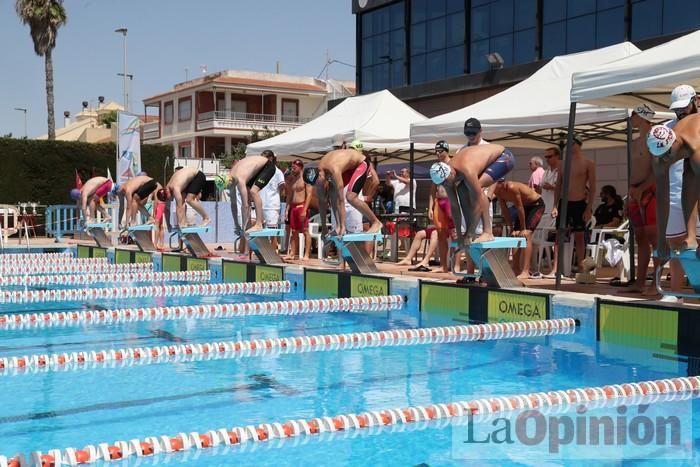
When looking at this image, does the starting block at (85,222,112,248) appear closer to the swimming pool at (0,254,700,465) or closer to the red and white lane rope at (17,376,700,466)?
the swimming pool at (0,254,700,465)

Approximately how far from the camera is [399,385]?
5.56 metres


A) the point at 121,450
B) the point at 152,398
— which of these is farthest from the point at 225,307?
the point at 121,450

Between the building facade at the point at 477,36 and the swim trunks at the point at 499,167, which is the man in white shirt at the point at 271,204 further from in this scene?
the building facade at the point at 477,36

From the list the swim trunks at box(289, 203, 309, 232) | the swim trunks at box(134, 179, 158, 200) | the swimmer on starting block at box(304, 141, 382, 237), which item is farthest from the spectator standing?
the swim trunks at box(134, 179, 158, 200)

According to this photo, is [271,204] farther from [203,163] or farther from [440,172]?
[203,163]

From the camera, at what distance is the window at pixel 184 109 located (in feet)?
190

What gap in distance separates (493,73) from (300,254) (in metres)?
7.23

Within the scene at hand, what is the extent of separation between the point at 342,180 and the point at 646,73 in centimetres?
386

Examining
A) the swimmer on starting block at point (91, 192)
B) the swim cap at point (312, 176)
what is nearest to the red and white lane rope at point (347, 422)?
the swim cap at point (312, 176)

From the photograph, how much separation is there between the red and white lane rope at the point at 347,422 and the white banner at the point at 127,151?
17352 millimetres

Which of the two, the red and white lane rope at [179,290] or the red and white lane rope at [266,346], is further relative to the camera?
the red and white lane rope at [179,290]

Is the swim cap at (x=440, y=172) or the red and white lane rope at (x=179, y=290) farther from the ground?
the swim cap at (x=440, y=172)

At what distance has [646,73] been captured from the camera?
23.6 ft

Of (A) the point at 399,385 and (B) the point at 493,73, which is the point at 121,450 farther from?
(B) the point at 493,73
